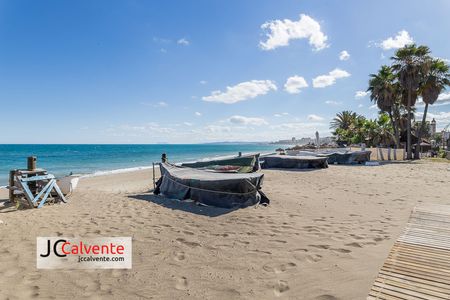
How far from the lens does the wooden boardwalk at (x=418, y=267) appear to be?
10.5ft

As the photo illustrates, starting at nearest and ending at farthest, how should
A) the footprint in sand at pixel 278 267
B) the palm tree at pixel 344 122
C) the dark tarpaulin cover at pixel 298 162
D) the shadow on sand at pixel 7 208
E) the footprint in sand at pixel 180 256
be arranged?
the footprint in sand at pixel 278 267
the footprint in sand at pixel 180 256
the shadow on sand at pixel 7 208
the dark tarpaulin cover at pixel 298 162
the palm tree at pixel 344 122

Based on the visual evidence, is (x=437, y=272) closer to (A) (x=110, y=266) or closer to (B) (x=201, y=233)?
(B) (x=201, y=233)

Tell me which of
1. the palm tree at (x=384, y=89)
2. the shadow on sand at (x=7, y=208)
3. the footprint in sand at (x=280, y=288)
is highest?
the palm tree at (x=384, y=89)

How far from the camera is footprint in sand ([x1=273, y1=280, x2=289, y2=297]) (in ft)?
11.0

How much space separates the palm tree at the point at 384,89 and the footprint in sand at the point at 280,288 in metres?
31.8

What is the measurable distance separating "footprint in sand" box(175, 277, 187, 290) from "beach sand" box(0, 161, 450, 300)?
0.6 inches

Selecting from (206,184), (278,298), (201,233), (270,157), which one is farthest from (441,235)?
(270,157)

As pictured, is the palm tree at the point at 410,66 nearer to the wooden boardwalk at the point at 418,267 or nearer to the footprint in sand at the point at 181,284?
the wooden boardwalk at the point at 418,267

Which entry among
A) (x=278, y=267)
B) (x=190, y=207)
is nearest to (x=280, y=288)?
(x=278, y=267)

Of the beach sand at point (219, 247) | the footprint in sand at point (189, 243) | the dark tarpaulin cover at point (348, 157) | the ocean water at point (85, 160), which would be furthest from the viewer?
the ocean water at point (85, 160)

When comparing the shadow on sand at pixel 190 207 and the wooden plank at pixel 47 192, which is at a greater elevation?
the wooden plank at pixel 47 192

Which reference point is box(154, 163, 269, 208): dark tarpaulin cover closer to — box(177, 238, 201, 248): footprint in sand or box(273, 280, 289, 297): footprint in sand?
box(177, 238, 201, 248): footprint in sand

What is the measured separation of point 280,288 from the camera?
3.47 meters

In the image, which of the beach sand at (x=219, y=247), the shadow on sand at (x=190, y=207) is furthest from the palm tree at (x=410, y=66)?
the shadow on sand at (x=190, y=207)
